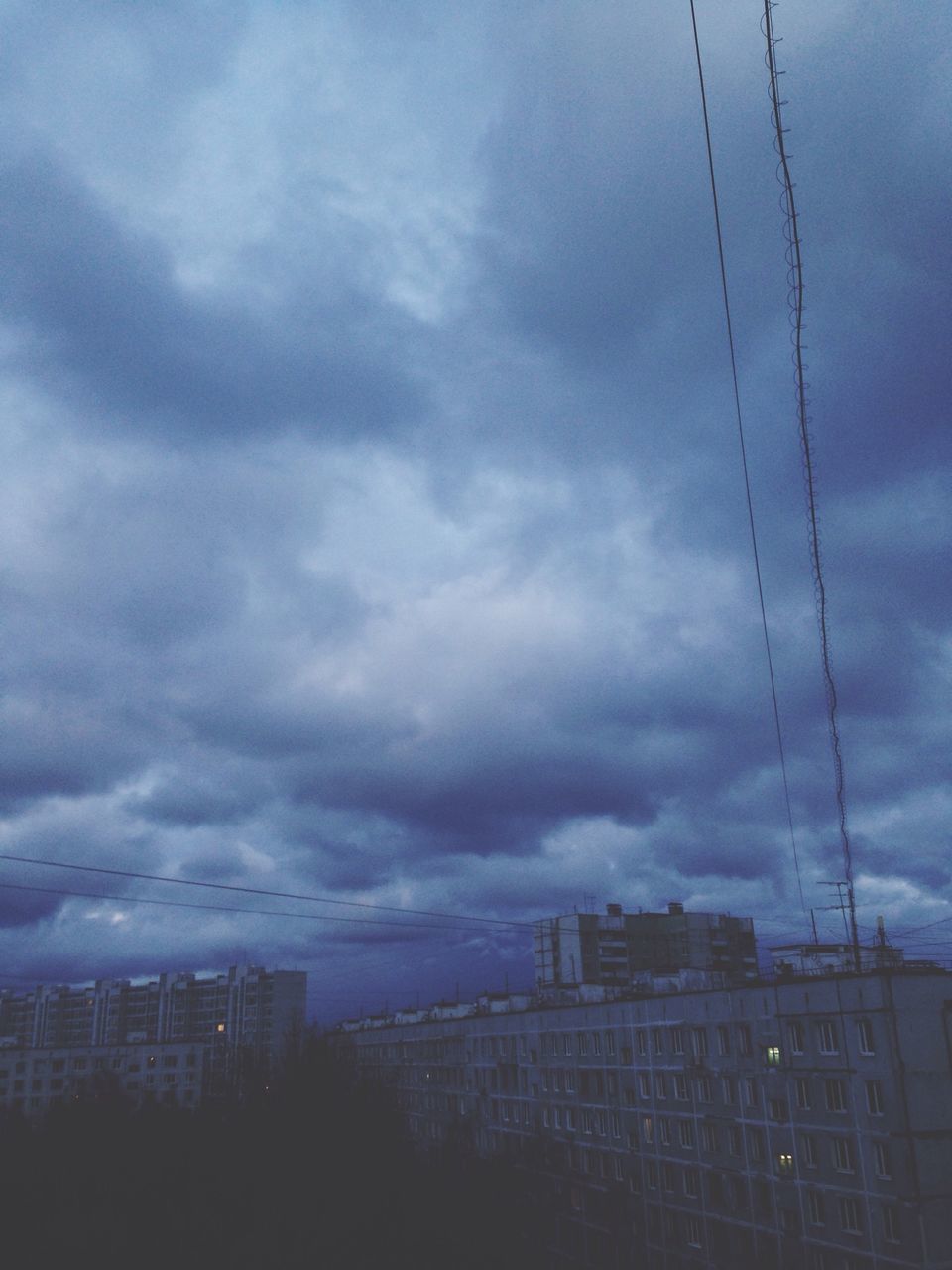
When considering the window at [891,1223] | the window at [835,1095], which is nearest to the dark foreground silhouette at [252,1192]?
the window at [891,1223]

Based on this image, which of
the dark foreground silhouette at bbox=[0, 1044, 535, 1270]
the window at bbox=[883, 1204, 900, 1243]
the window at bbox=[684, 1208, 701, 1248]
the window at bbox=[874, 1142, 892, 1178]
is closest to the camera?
the dark foreground silhouette at bbox=[0, 1044, 535, 1270]

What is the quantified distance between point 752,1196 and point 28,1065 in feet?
343

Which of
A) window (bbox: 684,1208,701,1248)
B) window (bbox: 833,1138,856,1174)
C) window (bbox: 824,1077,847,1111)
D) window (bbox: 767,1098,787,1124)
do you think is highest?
window (bbox: 824,1077,847,1111)

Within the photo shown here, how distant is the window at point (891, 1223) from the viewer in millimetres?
38250

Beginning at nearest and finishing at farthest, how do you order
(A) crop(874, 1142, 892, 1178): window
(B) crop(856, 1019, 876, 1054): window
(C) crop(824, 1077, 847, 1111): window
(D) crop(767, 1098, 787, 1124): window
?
(A) crop(874, 1142, 892, 1178): window
(B) crop(856, 1019, 876, 1054): window
(C) crop(824, 1077, 847, 1111): window
(D) crop(767, 1098, 787, 1124): window

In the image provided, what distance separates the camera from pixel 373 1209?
2936 cm

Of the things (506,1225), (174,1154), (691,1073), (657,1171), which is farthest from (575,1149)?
(174,1154)

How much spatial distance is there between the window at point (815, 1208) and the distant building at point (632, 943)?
91.6 m

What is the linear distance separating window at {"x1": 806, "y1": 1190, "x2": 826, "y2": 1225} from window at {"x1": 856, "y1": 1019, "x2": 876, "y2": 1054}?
693 centimetres

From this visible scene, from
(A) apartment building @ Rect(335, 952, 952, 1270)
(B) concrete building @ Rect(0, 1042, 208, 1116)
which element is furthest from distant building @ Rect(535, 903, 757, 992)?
(A) apartment building @ Rect(335, 952, 952, 1270)

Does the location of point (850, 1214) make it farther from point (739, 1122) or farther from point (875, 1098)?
point (739, 1122)

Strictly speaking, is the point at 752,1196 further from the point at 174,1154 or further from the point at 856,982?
the point at 174,1154

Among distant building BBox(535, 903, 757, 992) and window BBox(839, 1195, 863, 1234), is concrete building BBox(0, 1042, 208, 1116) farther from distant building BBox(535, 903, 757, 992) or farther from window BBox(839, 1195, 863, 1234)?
window BBox(839, 1195, 863, 1234)

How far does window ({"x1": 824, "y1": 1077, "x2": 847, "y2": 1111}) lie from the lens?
41531 millimetres
